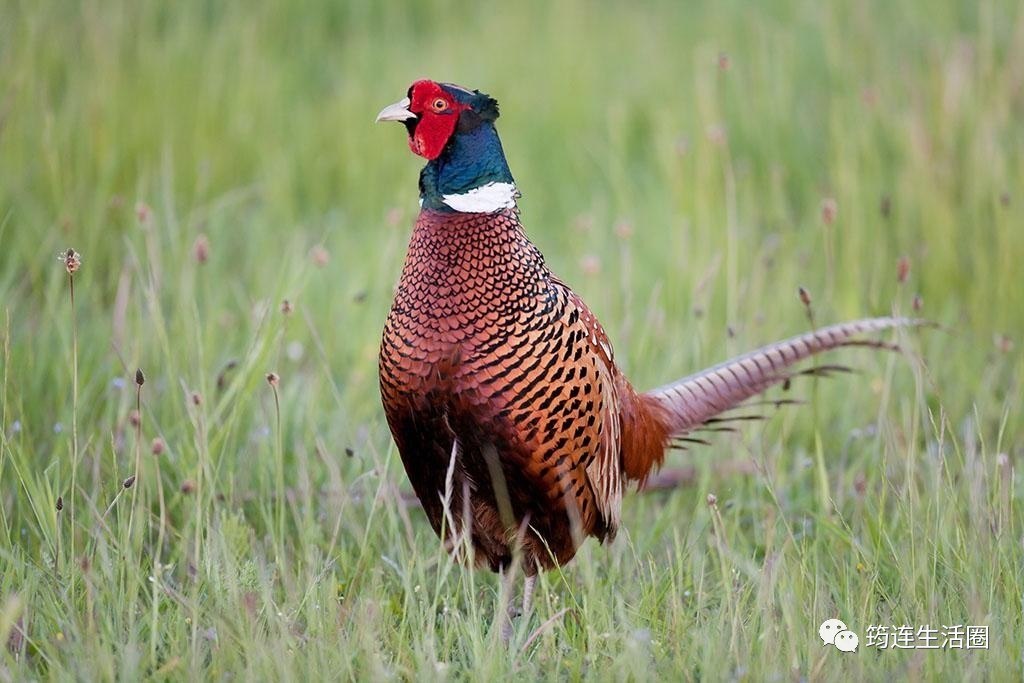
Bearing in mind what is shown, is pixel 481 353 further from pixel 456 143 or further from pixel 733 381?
pixel 733 381

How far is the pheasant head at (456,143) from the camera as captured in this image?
93.6 inches

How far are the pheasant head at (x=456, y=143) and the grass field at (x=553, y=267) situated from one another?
503 mm

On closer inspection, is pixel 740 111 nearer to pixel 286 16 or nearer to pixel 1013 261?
pixel 1013 261

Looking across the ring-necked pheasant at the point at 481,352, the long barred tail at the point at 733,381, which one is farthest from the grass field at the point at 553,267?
the ring-necked pheasant at the point at 481,352

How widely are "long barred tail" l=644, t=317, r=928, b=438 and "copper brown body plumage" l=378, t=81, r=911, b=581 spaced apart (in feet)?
1.35

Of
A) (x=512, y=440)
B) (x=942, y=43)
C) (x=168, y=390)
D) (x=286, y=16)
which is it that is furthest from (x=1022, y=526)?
(x=286, y=16)

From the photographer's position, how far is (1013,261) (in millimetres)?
3920

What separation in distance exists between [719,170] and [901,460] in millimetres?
1718

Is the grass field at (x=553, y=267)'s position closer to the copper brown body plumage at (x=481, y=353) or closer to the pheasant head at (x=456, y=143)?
the copper brown body plumage at (x=481, y=353)

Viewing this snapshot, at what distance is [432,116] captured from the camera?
2383mm

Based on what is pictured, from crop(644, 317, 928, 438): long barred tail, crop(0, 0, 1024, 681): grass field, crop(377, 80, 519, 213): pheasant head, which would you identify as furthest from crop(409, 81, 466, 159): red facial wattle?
crop(644, 317, 928, 438): long barred tail

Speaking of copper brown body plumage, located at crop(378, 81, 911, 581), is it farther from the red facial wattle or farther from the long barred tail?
the long barred tail

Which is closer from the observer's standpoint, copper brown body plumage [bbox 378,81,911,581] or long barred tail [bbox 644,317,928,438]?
copper brown body plumage [bbox 378,81,911,581]

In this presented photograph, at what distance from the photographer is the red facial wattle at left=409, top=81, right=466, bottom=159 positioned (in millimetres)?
2373
